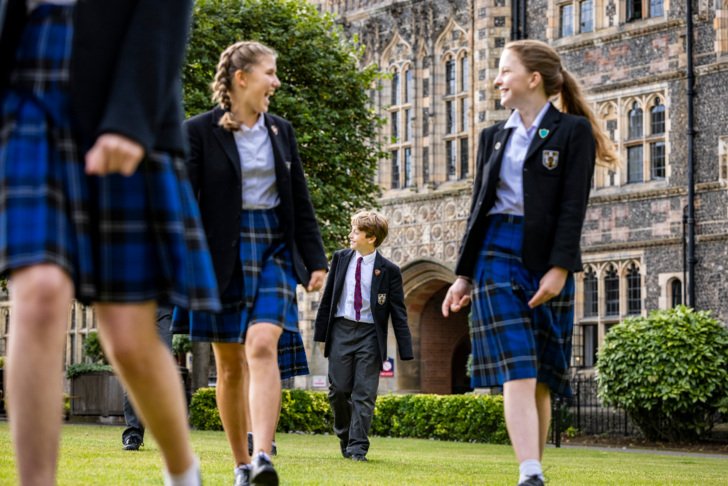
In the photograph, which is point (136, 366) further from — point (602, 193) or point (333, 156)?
point (602, 193)

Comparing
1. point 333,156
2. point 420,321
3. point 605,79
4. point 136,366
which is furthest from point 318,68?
Answer: point 136,366

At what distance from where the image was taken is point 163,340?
1038cm

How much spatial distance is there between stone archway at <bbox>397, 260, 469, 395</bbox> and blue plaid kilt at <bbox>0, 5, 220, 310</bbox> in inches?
1052

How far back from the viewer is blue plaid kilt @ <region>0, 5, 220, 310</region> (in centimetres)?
388

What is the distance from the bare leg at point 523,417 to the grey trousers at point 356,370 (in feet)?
18.8

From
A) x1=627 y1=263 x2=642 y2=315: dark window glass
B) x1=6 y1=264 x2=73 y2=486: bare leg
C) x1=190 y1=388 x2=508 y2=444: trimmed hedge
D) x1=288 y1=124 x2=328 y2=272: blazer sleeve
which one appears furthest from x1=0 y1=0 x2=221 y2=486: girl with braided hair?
x1=627 y1=263 x2=642 y2=315: dark window glass

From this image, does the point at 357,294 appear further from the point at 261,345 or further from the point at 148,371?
the point at 148,371

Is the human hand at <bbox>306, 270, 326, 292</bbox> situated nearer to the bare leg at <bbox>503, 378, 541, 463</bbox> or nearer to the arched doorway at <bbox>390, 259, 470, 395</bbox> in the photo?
the bare leg at <bbox>503, 378, 541, 463</bbox>

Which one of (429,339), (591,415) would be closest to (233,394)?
(591,415)

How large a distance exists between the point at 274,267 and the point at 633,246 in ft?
66.0

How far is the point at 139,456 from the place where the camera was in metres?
10.1

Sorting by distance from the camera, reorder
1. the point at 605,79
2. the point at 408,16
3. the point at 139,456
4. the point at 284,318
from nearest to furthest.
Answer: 1. the point at 284,318
2. the point at 139,456
3. the point at 605,79
4. the point at 408,16

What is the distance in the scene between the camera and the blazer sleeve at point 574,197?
6.43m

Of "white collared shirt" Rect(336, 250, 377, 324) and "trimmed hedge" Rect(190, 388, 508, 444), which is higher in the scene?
"white collared shirt" Rect(336, 250, 377, 324)
